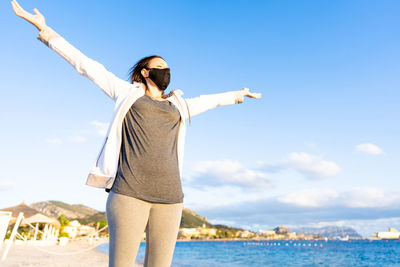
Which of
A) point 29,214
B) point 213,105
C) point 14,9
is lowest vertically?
point 29,214

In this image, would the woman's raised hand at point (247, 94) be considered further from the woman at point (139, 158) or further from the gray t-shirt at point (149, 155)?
the gray t-shirt at point (149, 155)

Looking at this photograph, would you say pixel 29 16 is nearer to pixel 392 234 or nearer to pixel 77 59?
pixel 77 59

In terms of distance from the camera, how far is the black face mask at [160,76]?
219 cm

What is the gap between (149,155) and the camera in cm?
188

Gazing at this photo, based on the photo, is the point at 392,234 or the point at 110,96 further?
the point at 392,234

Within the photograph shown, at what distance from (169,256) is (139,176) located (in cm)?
54

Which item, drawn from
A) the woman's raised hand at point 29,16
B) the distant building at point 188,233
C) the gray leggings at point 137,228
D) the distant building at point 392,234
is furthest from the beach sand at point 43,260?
the distant building at point 392,234

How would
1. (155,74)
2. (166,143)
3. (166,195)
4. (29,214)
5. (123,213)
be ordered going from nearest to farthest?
(123,213), (166,195), (166,143), (155,74), (29,214)

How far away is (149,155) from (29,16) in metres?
1.26

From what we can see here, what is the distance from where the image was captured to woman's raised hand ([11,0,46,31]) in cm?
209

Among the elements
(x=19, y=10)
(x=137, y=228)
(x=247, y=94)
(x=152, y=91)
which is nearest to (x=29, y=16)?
(x=19, y=10)

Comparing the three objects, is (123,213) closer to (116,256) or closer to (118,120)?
(116,256)

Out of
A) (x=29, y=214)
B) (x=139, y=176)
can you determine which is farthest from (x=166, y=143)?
(x=29, y=214)

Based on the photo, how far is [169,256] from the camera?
1.92 meters
